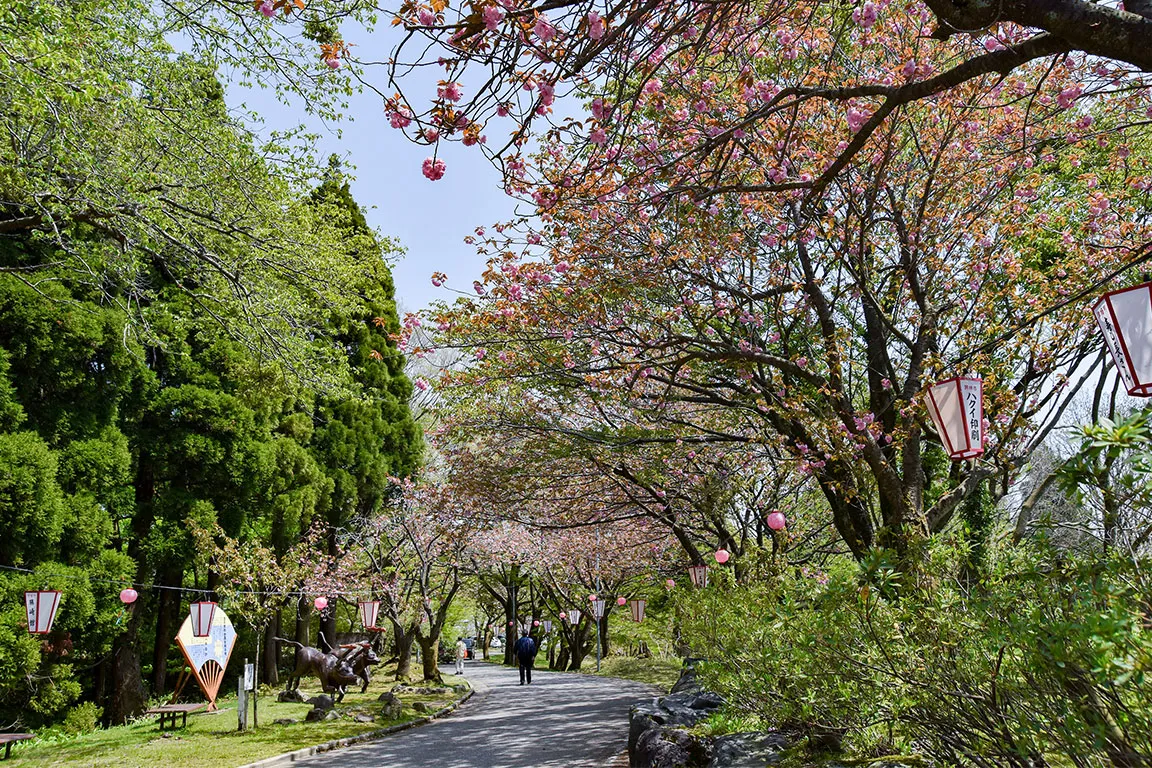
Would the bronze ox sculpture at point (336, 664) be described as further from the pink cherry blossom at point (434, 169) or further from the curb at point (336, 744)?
the pink cherry blossom at point (434, 169)

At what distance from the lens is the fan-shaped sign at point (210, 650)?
10422mm

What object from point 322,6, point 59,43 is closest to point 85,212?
point 59,43

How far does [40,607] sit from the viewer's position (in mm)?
9812

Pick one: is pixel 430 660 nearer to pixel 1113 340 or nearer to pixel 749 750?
pixel 749 750

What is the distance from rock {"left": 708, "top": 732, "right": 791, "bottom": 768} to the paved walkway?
3.24m

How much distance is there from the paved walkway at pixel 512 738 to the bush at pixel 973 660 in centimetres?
411

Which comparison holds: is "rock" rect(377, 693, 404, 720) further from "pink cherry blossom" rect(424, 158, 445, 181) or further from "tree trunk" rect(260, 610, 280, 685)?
"pink cherry blossom" rect(424, 158, 445, 181)

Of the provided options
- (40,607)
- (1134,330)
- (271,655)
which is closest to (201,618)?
(40,607)

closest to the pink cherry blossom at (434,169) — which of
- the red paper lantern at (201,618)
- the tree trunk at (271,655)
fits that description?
the red paper lantern at (201,618)

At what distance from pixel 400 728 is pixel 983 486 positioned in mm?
10158

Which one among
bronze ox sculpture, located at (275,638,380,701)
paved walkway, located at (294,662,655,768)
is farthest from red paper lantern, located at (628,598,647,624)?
bronze ox sculpture, located at (275,638,380,701)

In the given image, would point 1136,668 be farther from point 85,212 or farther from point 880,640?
point 85,212

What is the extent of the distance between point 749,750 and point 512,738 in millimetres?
6321

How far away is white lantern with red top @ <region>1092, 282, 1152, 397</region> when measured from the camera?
4109 millimetres
